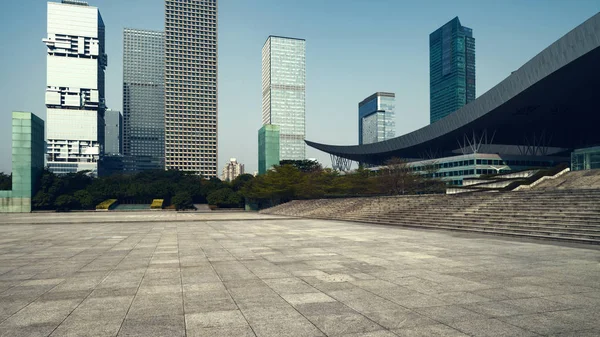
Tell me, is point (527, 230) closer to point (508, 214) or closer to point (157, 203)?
point (508, 214)

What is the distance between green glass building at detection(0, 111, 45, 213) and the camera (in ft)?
190

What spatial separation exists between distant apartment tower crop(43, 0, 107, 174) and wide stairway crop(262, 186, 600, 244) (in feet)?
574

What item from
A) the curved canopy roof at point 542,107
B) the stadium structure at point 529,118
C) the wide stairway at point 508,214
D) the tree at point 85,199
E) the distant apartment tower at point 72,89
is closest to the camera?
the wide stairway at point 508,214

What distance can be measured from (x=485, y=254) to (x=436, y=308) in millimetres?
7423

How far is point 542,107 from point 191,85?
145 meters

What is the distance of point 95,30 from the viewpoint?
182 meters

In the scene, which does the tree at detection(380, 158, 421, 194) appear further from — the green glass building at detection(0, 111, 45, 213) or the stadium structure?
the green glass building at detection(0, 111, 45, 213)

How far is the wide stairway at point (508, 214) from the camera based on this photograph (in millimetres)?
18203

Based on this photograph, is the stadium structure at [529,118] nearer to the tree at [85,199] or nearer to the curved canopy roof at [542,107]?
the curved canopy roof at [542,107]

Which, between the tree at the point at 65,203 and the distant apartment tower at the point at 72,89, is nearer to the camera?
the tree at the point at 65,203

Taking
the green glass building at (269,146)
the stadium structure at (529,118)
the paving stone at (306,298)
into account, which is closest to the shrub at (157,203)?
the green glass building at (269,146)

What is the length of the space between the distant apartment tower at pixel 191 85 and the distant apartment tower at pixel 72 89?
134ft

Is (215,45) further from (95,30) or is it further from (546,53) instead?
(546,53)

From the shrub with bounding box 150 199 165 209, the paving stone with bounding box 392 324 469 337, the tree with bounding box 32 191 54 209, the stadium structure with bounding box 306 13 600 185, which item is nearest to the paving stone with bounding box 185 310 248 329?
the paving stone with bounding box 392 324 469 337
